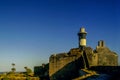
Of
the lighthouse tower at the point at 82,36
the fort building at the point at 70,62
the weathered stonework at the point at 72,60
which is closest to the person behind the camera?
the weathered stonework at the point at 72,60

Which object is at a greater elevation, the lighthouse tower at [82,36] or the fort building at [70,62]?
the lighthouse tower at [82,36]

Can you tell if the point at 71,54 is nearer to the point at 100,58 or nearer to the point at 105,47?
the point at 100,58

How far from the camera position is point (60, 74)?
31109mm

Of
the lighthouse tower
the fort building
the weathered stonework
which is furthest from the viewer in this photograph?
the lighthouse tower

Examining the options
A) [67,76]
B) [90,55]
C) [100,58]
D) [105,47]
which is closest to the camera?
[90,55]

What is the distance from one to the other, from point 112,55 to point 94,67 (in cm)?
1224

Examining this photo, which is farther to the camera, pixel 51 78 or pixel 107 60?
pixel 107 60

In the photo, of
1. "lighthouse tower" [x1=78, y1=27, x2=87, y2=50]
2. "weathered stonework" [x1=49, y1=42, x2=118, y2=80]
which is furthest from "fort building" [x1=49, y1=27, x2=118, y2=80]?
"lighthouse tower" [x1=78, y1=27, x2=87, y2=50]

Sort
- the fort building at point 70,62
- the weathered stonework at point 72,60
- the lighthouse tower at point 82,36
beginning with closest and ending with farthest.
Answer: the weathered stonework at point 72,60 < the fort building at point 70,62 < the lighthouse tower at point 82,36

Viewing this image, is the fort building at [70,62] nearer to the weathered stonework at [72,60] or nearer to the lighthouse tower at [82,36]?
the weathered stonework at [72,60]

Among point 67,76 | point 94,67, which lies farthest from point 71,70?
point 94,67

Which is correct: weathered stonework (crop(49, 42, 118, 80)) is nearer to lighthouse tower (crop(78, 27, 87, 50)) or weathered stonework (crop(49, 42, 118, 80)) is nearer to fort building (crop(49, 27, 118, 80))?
fort building (crop(49, 27, 118, 80))

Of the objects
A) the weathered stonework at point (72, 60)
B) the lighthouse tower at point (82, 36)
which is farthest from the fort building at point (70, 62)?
the lighthouse tower at point (82, 36)

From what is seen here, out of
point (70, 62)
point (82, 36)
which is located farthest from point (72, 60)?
point (82, 36)
